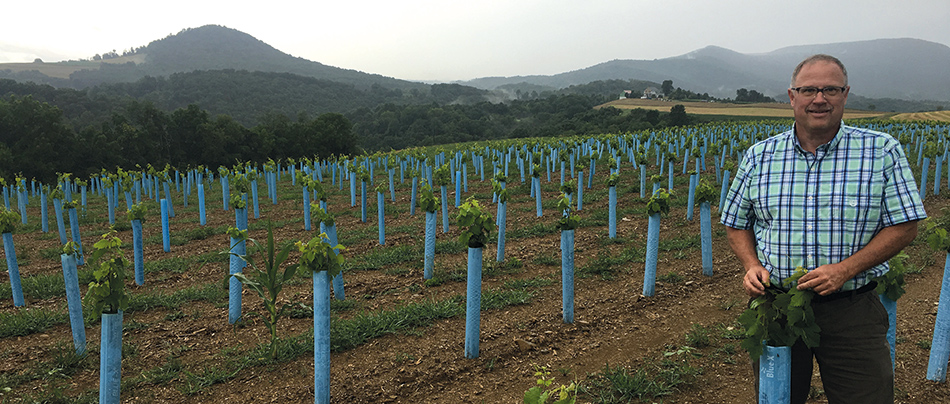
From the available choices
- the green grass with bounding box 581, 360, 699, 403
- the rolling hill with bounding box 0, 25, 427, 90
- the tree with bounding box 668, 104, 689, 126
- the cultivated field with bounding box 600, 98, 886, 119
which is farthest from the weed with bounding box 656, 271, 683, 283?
the rolling hill with bounding box 0, 25, 427, 90

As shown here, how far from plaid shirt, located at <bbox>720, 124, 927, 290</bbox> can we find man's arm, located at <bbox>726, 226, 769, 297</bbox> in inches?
3.8

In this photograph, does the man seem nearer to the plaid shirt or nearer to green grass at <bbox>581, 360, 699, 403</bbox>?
the plaid shirt

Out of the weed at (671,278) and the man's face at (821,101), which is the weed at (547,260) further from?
the man's face at (821,101)

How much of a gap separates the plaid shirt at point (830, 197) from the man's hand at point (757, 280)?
0.36 feet

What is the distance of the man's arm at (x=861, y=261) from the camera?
222 centimetres

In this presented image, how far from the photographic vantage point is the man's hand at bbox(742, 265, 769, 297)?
8.04 ft

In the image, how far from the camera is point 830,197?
2354 mm

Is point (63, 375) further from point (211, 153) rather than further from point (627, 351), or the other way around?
point (211, 153)

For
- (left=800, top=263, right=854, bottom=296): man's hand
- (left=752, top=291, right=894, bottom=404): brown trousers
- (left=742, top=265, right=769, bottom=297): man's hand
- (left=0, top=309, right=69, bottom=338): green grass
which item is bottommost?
(left=0, top=309, right=69, bottom=338): green grass

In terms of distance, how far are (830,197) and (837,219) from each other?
0.11 metres

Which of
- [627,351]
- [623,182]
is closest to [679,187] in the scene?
[623,182]

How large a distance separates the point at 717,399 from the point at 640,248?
15.0ft

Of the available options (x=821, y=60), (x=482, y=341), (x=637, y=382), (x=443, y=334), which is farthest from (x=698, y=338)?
(x=821, y=60)

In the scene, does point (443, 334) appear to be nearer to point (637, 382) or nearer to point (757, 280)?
point (637, 382)
